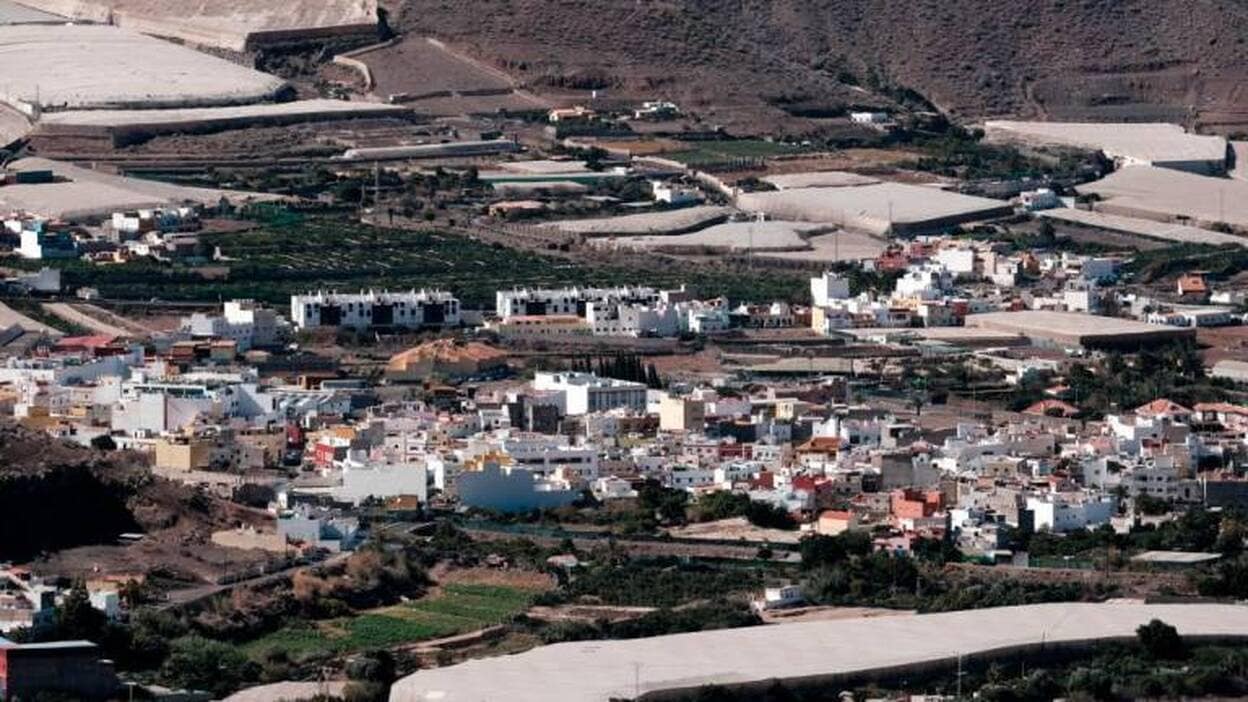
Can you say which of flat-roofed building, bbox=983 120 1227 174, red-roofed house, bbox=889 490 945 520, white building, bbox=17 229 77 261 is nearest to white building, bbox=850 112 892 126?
flat-roofed building, bbox=983 120 1227 174

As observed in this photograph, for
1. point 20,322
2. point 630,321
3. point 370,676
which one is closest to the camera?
point 370,676

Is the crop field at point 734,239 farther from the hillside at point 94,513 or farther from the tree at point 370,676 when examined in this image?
the tree at point 370,676

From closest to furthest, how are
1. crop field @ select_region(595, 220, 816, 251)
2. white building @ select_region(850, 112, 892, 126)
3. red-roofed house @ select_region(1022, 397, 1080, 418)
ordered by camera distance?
red-roofed house @ select_region(1022, 397, 1080, 418) → crop field @ select_region(595, 220, 816, 251) → white building @ select_region(850, 112, 892, 126)

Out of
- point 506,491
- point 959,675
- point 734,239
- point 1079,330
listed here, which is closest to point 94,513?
point 506,491

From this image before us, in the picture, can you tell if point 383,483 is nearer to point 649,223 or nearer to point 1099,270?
point 1099,270

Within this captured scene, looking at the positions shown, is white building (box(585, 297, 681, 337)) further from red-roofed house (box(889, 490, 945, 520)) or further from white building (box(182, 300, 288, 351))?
red-roofed house (box(889, 490, 945, 520))

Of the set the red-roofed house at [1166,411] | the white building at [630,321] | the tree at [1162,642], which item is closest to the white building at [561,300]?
the white building at [630,321]
